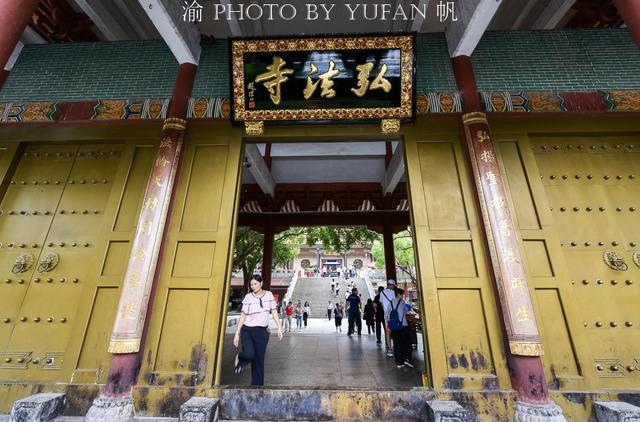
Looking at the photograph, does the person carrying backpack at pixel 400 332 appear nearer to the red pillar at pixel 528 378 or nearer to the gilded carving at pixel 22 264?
the red pillar at pixel 528 378

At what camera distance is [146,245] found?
10.9ft

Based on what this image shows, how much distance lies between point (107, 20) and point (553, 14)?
7344mm

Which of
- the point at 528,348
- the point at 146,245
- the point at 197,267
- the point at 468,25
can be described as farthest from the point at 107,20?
the point at 528,348

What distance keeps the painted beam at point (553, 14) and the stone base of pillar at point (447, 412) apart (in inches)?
233

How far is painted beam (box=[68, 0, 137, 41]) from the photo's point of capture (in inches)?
176

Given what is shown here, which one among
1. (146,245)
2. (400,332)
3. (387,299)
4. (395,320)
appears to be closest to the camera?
(146,245)

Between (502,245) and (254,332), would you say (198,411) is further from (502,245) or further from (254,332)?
(502,245)

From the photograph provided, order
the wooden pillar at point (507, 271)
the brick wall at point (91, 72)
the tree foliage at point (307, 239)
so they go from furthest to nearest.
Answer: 1. the tree foliage at point (307, 239)
2. the brick wall at point (91, 72)
3. the wooden pillar at point (507, 271)

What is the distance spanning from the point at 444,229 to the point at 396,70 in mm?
2208

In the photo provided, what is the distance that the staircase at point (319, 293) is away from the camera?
22.4 metres

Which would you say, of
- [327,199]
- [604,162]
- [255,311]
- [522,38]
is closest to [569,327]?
[604,162]

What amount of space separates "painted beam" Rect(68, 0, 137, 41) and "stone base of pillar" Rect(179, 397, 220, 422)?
5794 mm

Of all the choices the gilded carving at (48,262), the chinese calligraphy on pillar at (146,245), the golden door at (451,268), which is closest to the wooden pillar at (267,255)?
the chinese calligraphy on pillar at (146,245)

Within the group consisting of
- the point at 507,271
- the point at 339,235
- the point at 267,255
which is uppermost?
the point at 339,235
